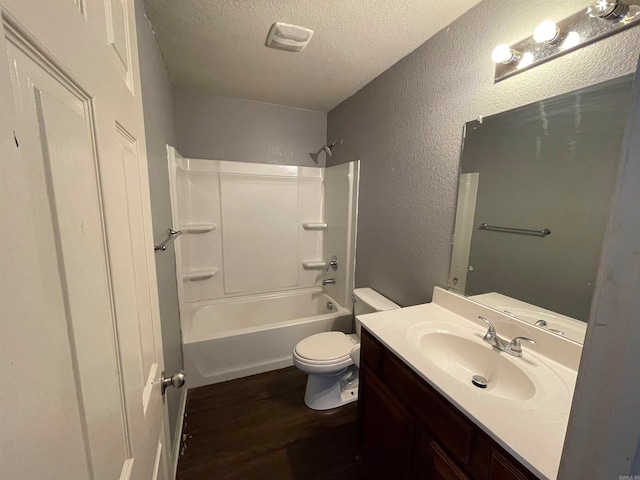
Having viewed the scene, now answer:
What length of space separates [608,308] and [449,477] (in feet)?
2.76

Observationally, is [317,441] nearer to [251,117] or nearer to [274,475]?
[274,475]

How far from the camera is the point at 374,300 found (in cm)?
189

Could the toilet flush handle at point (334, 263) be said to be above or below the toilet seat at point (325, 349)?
above

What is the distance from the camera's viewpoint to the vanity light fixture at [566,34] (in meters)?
0.81

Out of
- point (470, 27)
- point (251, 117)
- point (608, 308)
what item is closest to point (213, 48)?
point (251, 117)

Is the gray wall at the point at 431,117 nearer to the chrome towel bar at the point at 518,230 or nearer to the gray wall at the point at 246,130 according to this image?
the chrome towel bar at the point at 518,230

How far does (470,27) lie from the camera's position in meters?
1.25

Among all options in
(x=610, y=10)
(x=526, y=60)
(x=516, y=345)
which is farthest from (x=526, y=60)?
(x=516, y=345)

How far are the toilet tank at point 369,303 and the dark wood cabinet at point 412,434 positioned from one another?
0.51 metres

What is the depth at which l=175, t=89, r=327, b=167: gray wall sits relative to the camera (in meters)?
2.32

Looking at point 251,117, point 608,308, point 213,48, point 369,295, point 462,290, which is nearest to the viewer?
point 608,308

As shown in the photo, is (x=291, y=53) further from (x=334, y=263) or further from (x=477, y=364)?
(x=477, y=364)

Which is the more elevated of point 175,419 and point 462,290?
point 462,290

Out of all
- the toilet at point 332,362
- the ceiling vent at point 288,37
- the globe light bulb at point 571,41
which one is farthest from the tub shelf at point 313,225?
the globe light bulb at point 571,41
